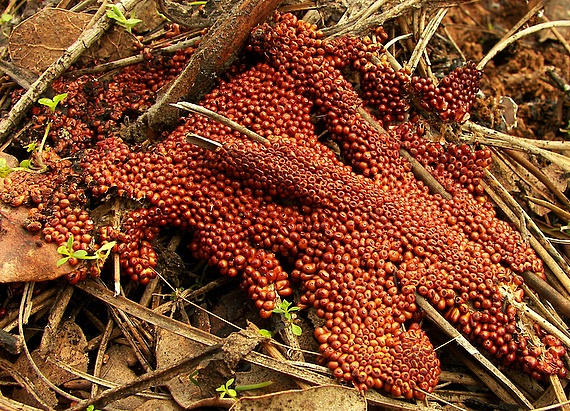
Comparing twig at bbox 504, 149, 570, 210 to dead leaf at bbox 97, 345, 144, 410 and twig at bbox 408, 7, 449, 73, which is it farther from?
dead leaf at bbox 97, 345, 144, 410

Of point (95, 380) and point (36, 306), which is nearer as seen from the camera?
point (95, 380)

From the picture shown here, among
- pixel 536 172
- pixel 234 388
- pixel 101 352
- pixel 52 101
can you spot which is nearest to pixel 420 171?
pixel 536 172

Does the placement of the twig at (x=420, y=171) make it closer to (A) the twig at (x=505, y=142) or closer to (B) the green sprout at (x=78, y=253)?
(A) the twig at (x=505, y=142)

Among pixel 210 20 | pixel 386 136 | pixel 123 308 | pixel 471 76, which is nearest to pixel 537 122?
pixel 471 76

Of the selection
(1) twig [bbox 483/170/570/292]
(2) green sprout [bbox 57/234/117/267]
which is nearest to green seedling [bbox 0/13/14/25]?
(2) green sprout [bbox 57/234/117/267]

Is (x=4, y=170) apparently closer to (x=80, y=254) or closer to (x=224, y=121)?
(x=80, y=254)

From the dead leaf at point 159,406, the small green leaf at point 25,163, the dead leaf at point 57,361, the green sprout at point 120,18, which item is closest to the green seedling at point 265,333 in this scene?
the dead leaf at point 159,406

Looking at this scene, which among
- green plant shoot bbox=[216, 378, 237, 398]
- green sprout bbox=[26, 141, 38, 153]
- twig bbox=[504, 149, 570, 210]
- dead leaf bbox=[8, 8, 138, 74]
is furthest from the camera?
twig bbox=[504, 149, 570, 210]

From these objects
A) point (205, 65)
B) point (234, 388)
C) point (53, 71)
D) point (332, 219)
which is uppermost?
point (205, 65)
